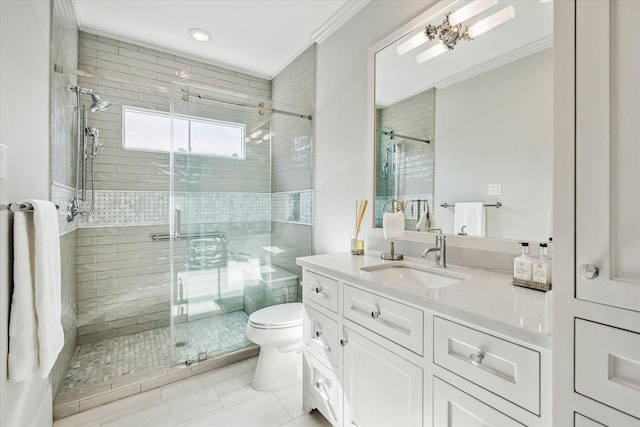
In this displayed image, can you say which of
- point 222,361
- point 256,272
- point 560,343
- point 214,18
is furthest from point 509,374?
point 214,18

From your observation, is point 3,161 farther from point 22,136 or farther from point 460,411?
point 460,411

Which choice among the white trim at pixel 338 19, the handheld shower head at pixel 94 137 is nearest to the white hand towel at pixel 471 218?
the white trim at pixel 338 19

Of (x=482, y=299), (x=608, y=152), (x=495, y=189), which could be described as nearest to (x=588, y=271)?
(x=608, y=152)

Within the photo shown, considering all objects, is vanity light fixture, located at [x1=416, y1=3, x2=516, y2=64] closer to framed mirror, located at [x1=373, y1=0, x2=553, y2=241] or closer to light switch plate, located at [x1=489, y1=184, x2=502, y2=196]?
framed mirror, located at [x1=373, y1=0, x2=553, y2=241]

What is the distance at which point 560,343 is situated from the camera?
2.18 feet

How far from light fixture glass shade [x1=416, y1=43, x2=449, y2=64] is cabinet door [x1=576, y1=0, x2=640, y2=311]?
104 centimetres

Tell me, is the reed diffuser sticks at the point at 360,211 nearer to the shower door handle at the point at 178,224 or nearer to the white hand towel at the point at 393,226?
the white hand towel at the point at 393,226

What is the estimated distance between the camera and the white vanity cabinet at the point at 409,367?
A: 2.51 feet

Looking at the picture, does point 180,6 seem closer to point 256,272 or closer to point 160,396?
point 256,272

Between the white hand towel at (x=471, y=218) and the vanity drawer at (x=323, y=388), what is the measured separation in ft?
3.19

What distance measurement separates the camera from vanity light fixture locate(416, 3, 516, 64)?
1.32 m

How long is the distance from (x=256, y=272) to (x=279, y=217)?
0.56 metres

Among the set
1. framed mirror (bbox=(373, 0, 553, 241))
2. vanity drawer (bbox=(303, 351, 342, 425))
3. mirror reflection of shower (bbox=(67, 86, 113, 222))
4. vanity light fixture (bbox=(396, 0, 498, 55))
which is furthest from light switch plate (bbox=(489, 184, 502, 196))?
mirror reflection of shower (bbox=(67, 86, 113, 222))

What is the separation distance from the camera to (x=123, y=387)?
1.87 m
